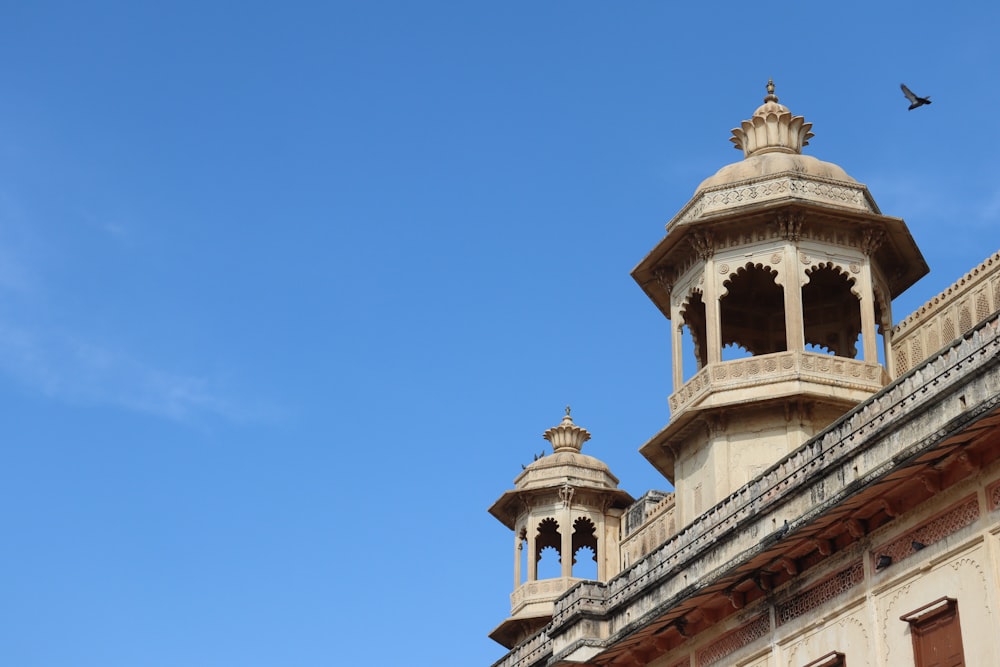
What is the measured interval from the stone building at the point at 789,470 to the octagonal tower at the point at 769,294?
4cm

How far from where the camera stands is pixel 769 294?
31328 millimetres

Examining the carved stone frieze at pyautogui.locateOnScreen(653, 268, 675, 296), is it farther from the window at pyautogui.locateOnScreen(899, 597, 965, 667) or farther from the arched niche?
the window at pyautogui.locateOnScreen(899, 597, 965, 667)

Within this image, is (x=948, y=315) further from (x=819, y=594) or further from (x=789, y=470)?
(x=819, y=594)

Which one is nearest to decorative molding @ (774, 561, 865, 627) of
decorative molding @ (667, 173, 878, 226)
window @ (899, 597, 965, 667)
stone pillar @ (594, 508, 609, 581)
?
window @ (899, 597, 965, 667)

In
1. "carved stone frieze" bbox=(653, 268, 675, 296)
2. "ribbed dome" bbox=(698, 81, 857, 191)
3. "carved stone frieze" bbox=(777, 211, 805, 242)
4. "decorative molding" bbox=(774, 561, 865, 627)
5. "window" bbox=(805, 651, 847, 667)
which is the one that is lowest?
"window" bbox=(805, 651, 847, 667)

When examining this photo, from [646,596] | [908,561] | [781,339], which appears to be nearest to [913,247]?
[781,339]

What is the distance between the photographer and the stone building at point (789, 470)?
1866 centimetres

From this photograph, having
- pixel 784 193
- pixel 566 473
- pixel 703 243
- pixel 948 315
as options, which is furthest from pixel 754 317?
pixel 566 473

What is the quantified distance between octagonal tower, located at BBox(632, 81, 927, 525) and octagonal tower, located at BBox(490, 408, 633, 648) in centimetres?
717

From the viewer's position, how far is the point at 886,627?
19172 millimetres

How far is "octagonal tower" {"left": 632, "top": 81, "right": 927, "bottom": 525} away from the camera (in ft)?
90.7

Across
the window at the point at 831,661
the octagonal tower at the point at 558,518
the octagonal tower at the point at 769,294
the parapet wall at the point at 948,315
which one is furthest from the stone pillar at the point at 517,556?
the window at the point at 831,661

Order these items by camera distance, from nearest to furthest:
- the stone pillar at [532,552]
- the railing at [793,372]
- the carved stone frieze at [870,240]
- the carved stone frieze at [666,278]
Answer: the railing at [793,372] → the carved stone frieze at [870,240] → the carved stone frieze at [666,278] → the stone pillar at [532,552]

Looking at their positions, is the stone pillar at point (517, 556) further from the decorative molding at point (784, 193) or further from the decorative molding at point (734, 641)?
the decorative molding at point (734, 641)
